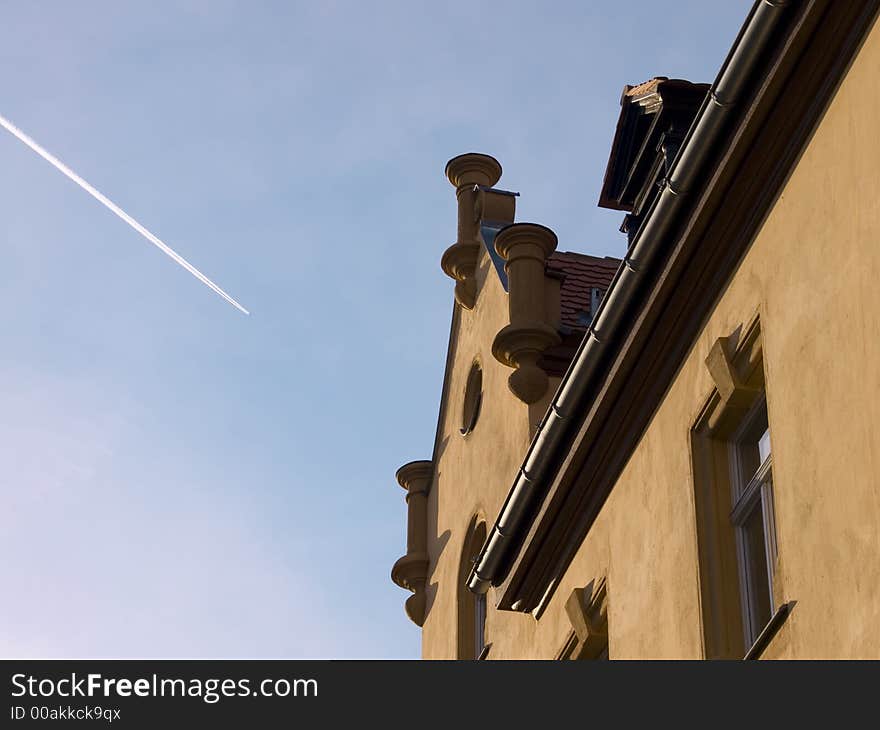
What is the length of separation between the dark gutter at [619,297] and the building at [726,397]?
2 centimetres

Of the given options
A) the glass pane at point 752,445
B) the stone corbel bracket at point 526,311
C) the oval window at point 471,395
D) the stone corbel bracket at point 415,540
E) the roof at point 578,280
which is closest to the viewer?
the glass pane at point 752,445

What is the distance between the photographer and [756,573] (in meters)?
13.3

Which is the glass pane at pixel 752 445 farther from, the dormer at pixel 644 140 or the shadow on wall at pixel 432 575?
the shadow on wall at pixel 432 575

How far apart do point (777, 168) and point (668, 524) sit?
271cm

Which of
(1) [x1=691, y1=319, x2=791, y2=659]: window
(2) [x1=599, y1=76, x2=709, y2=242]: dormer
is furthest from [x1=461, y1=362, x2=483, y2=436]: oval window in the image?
(1) [x1=691, y1=319, x2=791, y2=659]: window

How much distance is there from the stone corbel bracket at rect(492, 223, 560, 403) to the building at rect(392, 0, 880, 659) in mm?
43

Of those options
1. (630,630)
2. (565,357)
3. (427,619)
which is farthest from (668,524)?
(427,619)

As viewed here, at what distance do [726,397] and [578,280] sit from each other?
867 centimetres

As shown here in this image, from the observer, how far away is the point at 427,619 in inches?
947

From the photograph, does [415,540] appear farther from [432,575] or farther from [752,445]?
[752,445]
